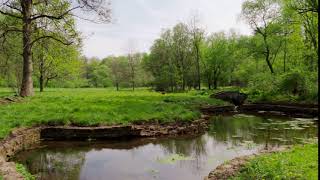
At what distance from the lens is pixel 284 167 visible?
8992 mm

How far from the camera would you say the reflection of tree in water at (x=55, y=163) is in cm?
1188

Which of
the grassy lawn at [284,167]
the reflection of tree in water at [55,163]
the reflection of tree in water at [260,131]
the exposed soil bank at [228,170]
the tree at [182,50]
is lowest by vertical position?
the reflection of tree in water at [55,163]

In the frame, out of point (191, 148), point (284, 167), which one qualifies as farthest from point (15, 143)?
point (284, 167)

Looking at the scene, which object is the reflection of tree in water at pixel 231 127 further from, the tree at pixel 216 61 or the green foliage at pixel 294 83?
the tree at pixel 216 61

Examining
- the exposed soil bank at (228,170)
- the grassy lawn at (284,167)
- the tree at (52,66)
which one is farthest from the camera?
the tree at (52,66)

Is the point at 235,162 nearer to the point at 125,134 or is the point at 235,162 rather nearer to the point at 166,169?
the point at 166,169

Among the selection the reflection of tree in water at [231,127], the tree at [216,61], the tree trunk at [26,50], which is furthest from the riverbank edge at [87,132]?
the tree at [216,61]

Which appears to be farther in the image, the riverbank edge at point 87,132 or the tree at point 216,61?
the tree at point 216,61

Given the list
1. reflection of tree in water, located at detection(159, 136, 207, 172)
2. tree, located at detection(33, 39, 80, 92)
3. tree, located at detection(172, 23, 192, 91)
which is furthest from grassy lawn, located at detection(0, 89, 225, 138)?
tree, located at detection(172, 23, 192, 91)

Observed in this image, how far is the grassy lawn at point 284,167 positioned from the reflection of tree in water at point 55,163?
5843 mm

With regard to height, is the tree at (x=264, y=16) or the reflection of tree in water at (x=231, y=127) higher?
the tree at (x=264, y=16)

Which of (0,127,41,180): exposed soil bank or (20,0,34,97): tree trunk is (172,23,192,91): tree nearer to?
(20,0,34,97): tree trunk

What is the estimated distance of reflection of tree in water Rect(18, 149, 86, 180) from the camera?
11.9 m

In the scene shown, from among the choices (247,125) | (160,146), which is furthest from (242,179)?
(247,125)
